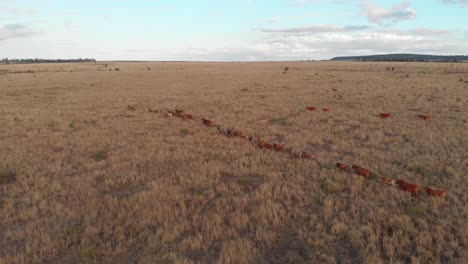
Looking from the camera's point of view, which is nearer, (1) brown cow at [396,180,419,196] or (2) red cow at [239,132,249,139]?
(1) brown cow at [396,180,419,196]

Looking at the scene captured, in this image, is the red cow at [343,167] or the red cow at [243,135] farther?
the red cow at [243,135]

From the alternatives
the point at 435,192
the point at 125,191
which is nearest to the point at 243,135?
the point at 125,191

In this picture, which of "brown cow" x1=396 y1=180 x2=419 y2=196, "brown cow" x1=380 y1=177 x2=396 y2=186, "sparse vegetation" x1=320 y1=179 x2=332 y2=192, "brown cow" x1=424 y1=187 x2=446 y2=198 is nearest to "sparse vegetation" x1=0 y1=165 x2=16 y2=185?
"sparse vegetation" x1=320 y1=179 x2=332 y2=192

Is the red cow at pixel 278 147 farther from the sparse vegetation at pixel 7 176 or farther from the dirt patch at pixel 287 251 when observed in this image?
the sparse vegetation at pixel 7 176

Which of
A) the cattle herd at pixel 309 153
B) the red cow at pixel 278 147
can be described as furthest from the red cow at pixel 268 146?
the red cow at pixel 278 147

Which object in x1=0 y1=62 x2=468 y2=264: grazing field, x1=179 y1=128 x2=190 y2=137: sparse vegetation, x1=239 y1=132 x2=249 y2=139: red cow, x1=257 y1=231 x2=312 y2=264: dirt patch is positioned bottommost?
x1=257 y1=231 x2=312 y2=264: dirt patch

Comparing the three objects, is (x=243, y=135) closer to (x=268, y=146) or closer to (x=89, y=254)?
(x=268, y=146)

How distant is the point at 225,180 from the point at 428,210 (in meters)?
4.45

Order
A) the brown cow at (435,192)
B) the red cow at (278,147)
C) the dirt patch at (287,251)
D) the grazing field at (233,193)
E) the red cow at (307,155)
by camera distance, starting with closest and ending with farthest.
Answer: the dirt patch at (287,251) < the grazing field at (233,193) < the brown cow at (435,192) < the red cow at (307,155) < the red cow at (278,147)

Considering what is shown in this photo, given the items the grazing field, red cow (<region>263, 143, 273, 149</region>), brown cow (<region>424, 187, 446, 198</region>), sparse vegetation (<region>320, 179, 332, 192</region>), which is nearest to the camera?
the grazing field

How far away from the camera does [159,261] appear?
16.7 feet

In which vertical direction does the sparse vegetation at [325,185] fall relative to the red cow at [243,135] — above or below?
below

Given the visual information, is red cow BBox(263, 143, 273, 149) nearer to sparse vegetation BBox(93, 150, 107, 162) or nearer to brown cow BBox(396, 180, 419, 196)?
brown cow BBox(396, 180, 419, 196)

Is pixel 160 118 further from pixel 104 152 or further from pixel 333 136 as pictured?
pixel 333 136
